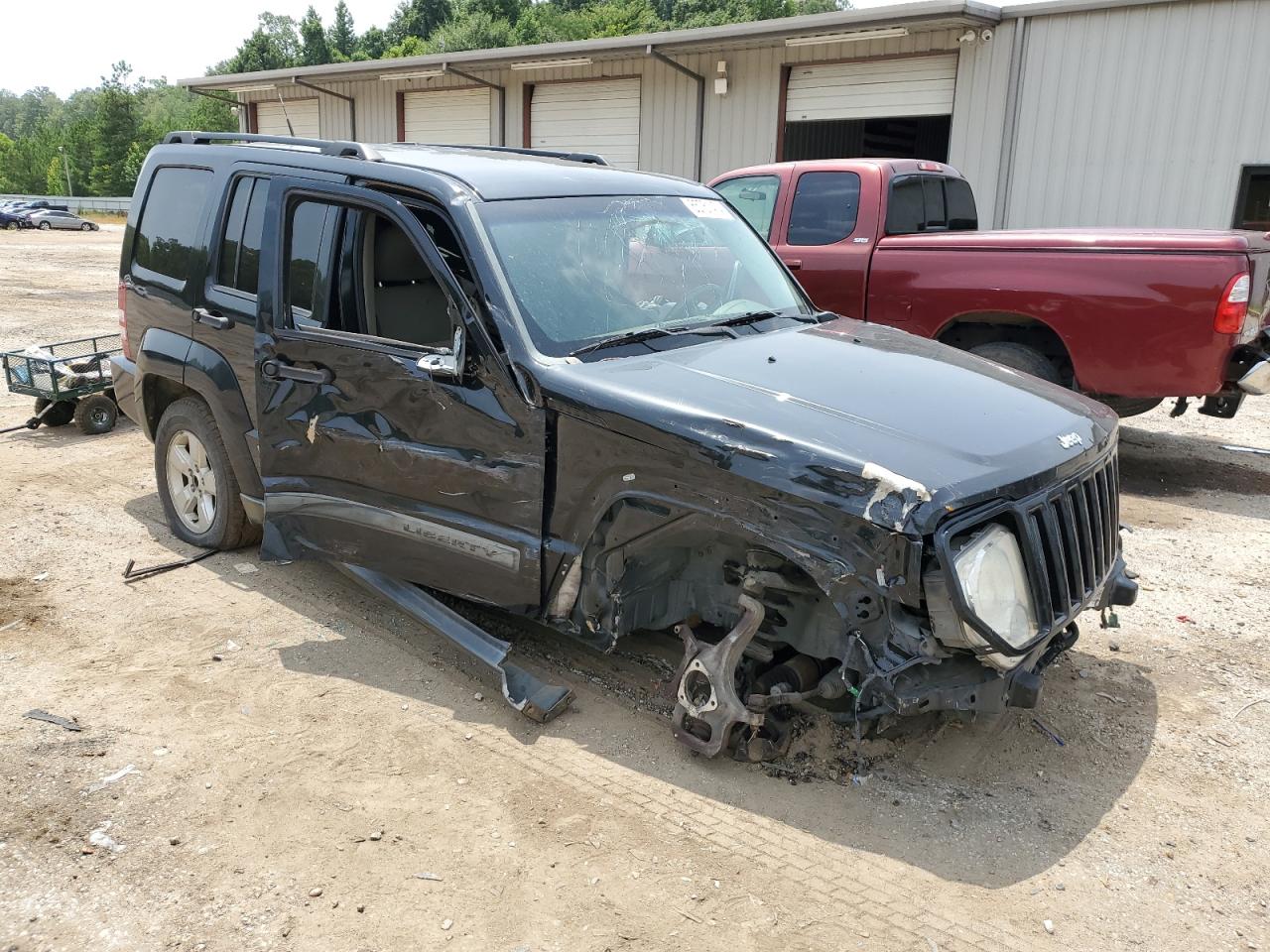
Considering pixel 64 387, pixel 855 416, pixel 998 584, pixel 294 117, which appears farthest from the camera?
pixel 294 117

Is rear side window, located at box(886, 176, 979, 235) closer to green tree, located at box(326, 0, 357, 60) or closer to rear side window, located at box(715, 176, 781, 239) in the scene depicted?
rear side window, located at box(715, 176, 781, 239)

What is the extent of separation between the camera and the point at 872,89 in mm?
14062

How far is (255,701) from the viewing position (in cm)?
406

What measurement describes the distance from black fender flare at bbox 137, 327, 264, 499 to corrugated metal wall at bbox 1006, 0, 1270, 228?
10851mm

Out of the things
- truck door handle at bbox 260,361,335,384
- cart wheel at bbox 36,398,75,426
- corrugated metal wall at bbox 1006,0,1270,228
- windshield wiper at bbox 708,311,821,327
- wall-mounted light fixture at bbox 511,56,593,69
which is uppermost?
wall-mounted light fixture at bbox 511,56,593,69

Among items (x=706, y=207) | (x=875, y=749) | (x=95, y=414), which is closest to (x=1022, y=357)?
(x=706, y=207)

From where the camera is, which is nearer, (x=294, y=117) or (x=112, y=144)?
(x=294, y=117)

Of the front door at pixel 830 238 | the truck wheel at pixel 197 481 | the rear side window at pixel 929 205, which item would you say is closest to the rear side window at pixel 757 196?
the front door at pixel 830 238

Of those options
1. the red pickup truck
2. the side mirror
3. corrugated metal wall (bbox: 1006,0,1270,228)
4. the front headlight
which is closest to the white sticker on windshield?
the side mirror

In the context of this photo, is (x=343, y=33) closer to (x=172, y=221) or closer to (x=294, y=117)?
(x=294, y=117)

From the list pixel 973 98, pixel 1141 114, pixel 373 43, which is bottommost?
pixel 1141 114

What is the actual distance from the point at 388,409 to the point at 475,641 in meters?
1.01

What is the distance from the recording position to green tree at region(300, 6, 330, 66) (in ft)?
274

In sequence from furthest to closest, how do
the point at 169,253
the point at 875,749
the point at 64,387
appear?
1. the point at 64,387
2. the point at 169,253
3. the point at 875,749
